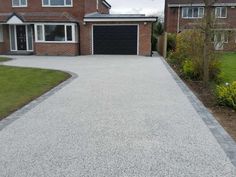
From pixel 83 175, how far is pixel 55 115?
3365mm

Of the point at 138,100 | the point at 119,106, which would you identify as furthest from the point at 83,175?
the point at 138,100

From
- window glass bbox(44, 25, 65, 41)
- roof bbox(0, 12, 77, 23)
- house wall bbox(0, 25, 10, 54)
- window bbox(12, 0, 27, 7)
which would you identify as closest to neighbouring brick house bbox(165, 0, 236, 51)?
roof bbox(0, 12, 77, 23)

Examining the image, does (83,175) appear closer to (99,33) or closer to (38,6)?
(99,33)

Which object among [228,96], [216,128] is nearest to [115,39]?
[228,96]

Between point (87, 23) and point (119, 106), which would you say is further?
point (87, 23)

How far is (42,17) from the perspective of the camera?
2620cm

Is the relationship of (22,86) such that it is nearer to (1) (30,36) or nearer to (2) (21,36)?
(1) (30,36)

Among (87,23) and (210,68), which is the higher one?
(87,23)

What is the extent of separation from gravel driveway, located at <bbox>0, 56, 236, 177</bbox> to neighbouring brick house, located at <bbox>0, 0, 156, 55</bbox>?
1688 cm

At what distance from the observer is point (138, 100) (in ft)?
30.3

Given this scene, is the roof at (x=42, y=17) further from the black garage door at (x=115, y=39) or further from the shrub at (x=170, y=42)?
the shrub at (x=170, y=42)

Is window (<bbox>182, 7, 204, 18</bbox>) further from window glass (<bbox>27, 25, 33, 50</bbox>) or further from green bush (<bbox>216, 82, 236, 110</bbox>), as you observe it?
green bush (<bbox>216, 82, 236, 110</bbox>)

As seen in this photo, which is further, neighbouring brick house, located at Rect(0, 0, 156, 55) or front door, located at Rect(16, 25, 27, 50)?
front door, located at Rect(16, 25, 27, 50)

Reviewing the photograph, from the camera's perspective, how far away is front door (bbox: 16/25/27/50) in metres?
27.7
